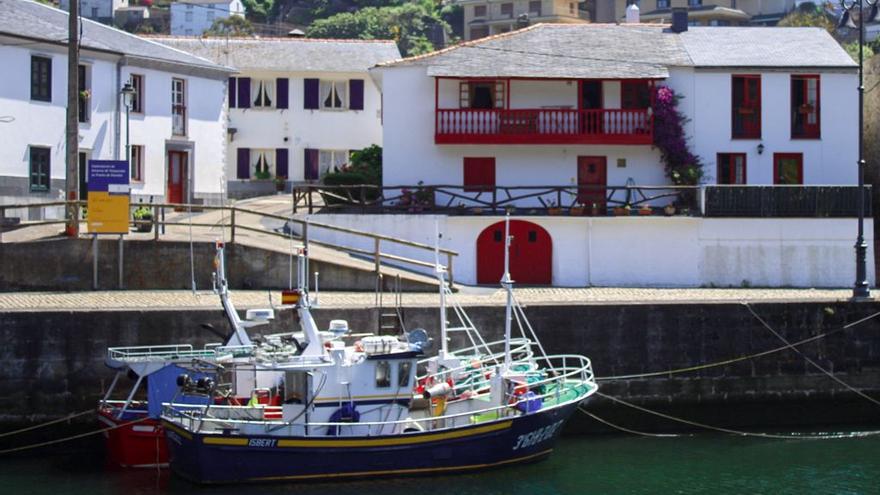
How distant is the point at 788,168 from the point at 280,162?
69.6 ft

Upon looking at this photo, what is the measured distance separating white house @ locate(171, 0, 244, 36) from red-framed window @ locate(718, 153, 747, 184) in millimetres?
53219

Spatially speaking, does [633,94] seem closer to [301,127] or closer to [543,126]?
[543,126]

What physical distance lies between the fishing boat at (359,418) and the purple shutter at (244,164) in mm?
28647

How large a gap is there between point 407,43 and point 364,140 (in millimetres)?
29685

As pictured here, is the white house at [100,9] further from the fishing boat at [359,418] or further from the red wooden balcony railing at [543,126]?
the fishing boat at [359,418]

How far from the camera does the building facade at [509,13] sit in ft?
286

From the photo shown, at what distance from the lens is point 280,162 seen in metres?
53.5

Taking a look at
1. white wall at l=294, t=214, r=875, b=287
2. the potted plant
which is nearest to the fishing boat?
the potted plant

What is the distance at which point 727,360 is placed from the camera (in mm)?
29500

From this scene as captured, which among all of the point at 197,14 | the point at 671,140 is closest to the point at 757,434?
the point at 671,140

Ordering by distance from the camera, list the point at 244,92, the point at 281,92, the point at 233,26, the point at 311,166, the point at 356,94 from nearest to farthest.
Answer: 1. the point at 244,92
2. the point at 281,92
3. the point at 356,94
4. the point at 311,166
5. the point at 233,26

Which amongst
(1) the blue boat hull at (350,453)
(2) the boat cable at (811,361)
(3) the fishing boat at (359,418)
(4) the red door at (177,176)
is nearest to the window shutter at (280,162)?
(4) the red door at (177,176)

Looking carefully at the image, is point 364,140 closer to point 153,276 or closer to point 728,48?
point 728,48

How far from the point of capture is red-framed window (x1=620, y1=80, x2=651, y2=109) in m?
39.6
